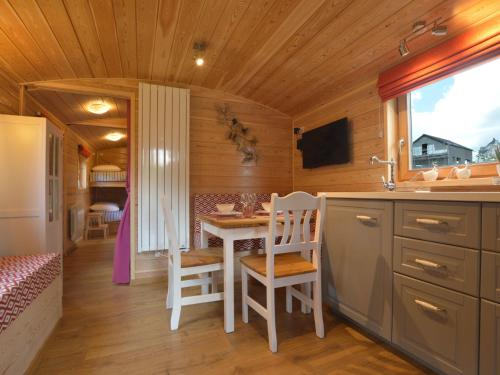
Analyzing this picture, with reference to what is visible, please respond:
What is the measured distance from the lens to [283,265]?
69.7 inches

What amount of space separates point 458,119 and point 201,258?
7.11 ft

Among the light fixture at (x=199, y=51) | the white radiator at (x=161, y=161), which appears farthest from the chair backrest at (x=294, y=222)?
the white radiator at (x=161, y=161)

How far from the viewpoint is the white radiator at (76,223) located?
162 inches

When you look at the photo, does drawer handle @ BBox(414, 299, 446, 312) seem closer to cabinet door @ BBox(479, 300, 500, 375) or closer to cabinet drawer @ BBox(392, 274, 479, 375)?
cabinet drawer @ BBox(392, 274, 479, 375)

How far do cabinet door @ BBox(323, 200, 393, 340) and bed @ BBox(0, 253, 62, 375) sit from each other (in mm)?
1844

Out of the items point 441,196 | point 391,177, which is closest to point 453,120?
point 391,177

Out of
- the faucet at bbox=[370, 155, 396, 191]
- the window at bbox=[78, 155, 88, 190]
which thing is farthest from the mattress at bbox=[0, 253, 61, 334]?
the window at bbox=[78, 155, 88, 190]

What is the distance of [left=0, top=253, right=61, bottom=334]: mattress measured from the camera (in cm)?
116

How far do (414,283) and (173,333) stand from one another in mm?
1526

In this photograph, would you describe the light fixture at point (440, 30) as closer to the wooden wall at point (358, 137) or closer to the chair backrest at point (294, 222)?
the wooden wall at point (358, 137)

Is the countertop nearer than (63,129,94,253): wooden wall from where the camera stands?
Yes

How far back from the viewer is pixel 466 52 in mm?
1682

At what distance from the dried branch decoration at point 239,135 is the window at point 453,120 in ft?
5.49

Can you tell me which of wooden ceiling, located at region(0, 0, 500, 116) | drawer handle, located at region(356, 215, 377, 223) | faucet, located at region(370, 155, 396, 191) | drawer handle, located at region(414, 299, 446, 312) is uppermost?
wooden ceiling, located at region(0, 0, 500, 116)
